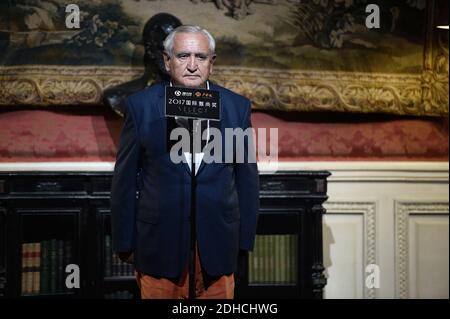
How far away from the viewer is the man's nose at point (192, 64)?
2520mm

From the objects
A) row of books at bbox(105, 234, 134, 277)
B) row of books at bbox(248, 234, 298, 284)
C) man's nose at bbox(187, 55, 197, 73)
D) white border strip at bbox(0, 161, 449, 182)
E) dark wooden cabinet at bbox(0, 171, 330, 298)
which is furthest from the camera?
white border strip at bbox(0, 161, 449, 182)

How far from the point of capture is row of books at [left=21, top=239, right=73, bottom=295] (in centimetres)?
383

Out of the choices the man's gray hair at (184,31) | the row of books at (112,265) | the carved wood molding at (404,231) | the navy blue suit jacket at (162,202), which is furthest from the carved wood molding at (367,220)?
the man's gray hair at (184,31)

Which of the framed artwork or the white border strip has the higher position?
the framed artwork

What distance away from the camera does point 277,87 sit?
431cm

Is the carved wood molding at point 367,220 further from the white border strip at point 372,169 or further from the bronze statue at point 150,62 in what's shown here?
the bronze statue at point 150,62

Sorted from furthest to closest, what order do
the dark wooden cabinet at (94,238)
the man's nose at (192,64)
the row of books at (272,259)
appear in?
the row of books at (272,259) < the dark wooden cabinet at (94,238) < the man's nose at (192,64)

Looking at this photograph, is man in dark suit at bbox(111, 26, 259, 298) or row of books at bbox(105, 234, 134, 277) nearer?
man in dark suit at bbox(111, 26, 259, 298)

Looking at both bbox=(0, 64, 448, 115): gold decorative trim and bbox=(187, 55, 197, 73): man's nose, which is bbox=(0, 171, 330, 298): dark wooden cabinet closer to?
bbox=(0, 64, 448, 115): gold decorative trim

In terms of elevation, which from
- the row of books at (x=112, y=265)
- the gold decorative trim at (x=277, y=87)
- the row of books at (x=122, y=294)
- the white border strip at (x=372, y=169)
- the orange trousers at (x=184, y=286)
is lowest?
the row of books at (x=122, y=294)

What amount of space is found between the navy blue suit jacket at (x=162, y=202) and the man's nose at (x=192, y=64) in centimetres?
Result: 12

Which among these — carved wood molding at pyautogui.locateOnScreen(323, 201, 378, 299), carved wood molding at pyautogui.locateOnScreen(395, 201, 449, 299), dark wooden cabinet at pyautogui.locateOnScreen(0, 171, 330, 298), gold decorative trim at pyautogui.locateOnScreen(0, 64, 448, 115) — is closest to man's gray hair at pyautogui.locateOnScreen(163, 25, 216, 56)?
dark wooden cabinet at pyautogui.locateOnScreen(0, 171, 330, 298)

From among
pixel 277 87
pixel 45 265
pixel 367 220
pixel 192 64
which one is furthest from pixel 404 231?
pixel 192 64

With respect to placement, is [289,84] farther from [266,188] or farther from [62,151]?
[62,151]
